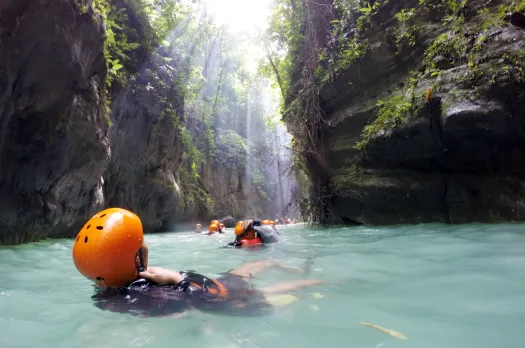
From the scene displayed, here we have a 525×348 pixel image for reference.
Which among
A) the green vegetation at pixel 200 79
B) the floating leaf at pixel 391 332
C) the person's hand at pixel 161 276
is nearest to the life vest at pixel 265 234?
the person's hand at pixel 161 276

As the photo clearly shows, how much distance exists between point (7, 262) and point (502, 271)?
5.71 metres

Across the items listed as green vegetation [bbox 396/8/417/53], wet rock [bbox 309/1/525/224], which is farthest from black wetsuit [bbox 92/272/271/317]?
green vegetation [bbox 396/8/417/53]

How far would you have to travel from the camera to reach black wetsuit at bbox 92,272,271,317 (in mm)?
2344

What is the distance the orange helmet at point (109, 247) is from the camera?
238 cm

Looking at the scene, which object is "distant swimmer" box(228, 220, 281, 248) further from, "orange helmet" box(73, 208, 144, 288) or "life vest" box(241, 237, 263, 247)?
"orange helmet" box(73, 208, 144, 288)

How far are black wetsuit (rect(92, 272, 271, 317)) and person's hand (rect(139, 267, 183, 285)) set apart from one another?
0.03 meters

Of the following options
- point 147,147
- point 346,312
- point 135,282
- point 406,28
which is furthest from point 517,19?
point 147,147

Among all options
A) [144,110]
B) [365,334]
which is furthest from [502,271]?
[144,110]

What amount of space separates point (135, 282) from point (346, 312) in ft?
5.23

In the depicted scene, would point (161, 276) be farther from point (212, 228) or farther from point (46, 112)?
point (212, 228)

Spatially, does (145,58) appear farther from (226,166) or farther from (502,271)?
(226,166)

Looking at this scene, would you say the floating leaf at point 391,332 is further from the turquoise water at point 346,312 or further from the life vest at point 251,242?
the life vest at point 251,242

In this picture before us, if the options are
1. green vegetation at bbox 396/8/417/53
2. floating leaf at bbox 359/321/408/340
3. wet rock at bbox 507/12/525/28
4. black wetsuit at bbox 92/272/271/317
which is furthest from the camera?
green vegetation at bbox 396/8/417/53

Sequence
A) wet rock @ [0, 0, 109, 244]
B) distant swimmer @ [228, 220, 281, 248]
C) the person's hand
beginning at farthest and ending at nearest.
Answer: distant swimmer @ [228, 220, 281, 248]
wet rock @ [0, 0, 109, 244]
the person's hand
